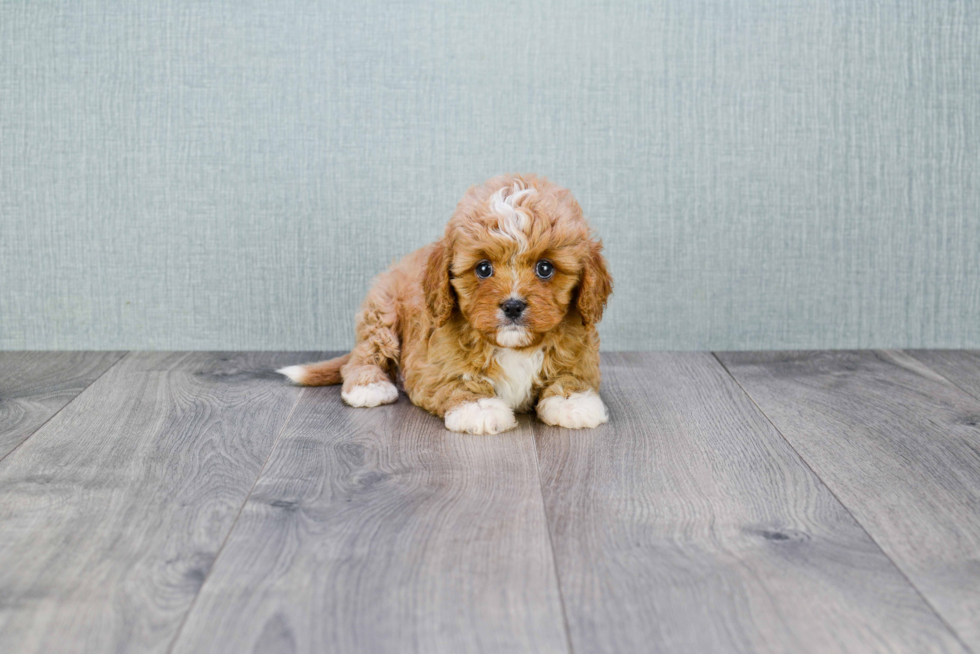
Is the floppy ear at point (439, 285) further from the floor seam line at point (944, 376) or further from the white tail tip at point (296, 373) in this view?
the floor seam line at point (944, 376)

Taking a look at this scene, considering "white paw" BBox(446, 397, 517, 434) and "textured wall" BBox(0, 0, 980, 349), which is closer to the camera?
"white paw" BBox(446, 397, 517, 434)

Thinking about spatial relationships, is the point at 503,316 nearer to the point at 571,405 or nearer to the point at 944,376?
the point at 571,405

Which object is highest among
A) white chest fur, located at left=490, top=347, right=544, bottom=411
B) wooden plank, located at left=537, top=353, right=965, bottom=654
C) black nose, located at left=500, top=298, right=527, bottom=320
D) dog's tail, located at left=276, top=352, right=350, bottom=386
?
black nose, located at left=500, top=298, right=527, bottom=320

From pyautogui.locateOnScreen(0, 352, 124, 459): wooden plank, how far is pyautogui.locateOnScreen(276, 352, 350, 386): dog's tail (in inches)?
23.5

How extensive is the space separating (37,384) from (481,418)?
4.55ft

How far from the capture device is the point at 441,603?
4.60ft

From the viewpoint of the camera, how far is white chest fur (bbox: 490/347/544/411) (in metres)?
2.29

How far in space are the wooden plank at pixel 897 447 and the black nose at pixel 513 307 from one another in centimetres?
72

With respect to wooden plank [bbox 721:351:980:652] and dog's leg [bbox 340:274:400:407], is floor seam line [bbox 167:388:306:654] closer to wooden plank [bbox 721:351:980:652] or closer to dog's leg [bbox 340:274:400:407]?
dog's leg [bbox 340:274:400:407]

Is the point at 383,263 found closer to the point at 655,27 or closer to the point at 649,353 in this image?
the point at 649,353

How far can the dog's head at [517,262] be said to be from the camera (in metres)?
2.11

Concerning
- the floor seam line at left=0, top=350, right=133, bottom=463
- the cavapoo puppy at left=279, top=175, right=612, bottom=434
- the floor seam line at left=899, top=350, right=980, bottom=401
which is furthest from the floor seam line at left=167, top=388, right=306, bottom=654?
the floor seam line at left=899, top=350, right=980, bottom=401

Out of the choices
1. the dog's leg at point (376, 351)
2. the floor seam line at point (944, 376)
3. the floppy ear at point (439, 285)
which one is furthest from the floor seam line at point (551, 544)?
the floor seam line at point (944, 376)

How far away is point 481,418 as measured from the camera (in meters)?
2.22
